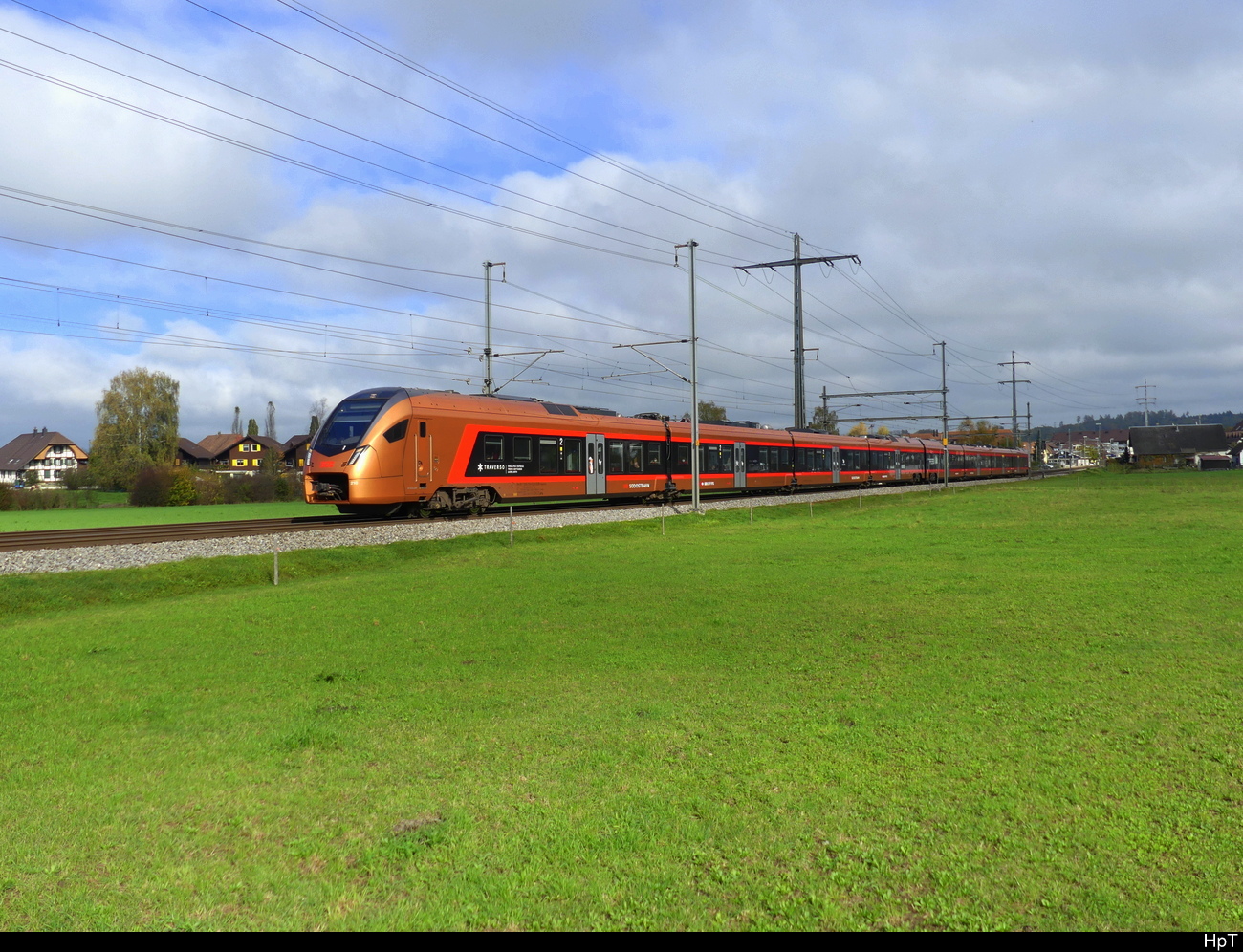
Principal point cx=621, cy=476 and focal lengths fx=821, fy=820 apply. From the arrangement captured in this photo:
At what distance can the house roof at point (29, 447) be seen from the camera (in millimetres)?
109438

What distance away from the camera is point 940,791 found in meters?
4.54

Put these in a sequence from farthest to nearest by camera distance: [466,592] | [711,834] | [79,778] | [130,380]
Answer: [130,380] → [466,592] → [79,778] → [711,834]

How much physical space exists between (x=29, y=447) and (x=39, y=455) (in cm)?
545

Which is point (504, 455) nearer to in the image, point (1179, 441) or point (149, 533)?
point (149, 533)

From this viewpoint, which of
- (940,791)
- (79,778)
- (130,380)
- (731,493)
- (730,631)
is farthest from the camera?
(130,380)

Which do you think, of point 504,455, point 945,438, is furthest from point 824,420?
point 504,455

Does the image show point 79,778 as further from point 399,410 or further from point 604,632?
point 399,410

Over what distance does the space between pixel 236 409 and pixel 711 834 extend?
141843mm

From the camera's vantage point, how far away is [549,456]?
2964cm

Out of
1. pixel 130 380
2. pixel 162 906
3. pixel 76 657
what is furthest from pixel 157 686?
pixel 130 380

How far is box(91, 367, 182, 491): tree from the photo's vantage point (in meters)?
69.4

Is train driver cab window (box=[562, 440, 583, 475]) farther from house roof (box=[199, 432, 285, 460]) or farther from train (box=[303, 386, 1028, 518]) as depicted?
house roof (box=[199, 432, 285, 460])

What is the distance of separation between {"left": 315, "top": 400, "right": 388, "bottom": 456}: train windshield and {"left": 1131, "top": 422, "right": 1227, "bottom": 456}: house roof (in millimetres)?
138702

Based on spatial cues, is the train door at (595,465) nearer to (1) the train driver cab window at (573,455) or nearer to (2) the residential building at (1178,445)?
(1) the train driver cab window at (573,455)
